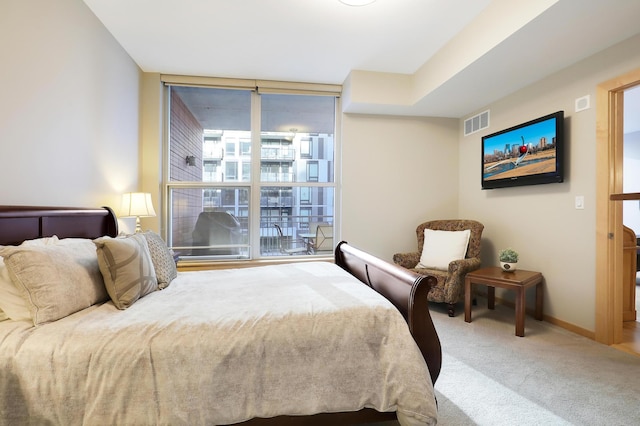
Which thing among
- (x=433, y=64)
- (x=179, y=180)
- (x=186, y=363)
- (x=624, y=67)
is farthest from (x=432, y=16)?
(x=179, y=180)

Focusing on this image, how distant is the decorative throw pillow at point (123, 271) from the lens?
1.55m

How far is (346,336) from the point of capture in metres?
1.33

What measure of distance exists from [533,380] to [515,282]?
92cm

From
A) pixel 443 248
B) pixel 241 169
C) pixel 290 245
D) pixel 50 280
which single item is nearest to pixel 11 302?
pixel 50 280

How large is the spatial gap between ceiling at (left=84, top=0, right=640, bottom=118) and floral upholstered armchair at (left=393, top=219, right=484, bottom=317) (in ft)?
4.95

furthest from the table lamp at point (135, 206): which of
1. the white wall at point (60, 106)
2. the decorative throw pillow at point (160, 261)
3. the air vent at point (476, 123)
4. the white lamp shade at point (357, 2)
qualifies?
the air vent at point (476, 123)

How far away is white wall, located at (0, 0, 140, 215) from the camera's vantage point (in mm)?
1790

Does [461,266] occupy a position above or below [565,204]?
below

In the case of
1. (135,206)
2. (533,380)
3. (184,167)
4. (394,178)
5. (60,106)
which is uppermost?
(60,106)

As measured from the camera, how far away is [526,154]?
309 centimetres

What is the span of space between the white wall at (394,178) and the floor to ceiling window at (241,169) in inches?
14.8

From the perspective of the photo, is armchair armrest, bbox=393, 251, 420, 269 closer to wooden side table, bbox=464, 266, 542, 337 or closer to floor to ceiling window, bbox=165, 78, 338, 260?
wooden side table, bbox=464, 266, 542, 337

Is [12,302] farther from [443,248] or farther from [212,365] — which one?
[443,248]

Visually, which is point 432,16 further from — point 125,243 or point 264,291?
point 125,243
